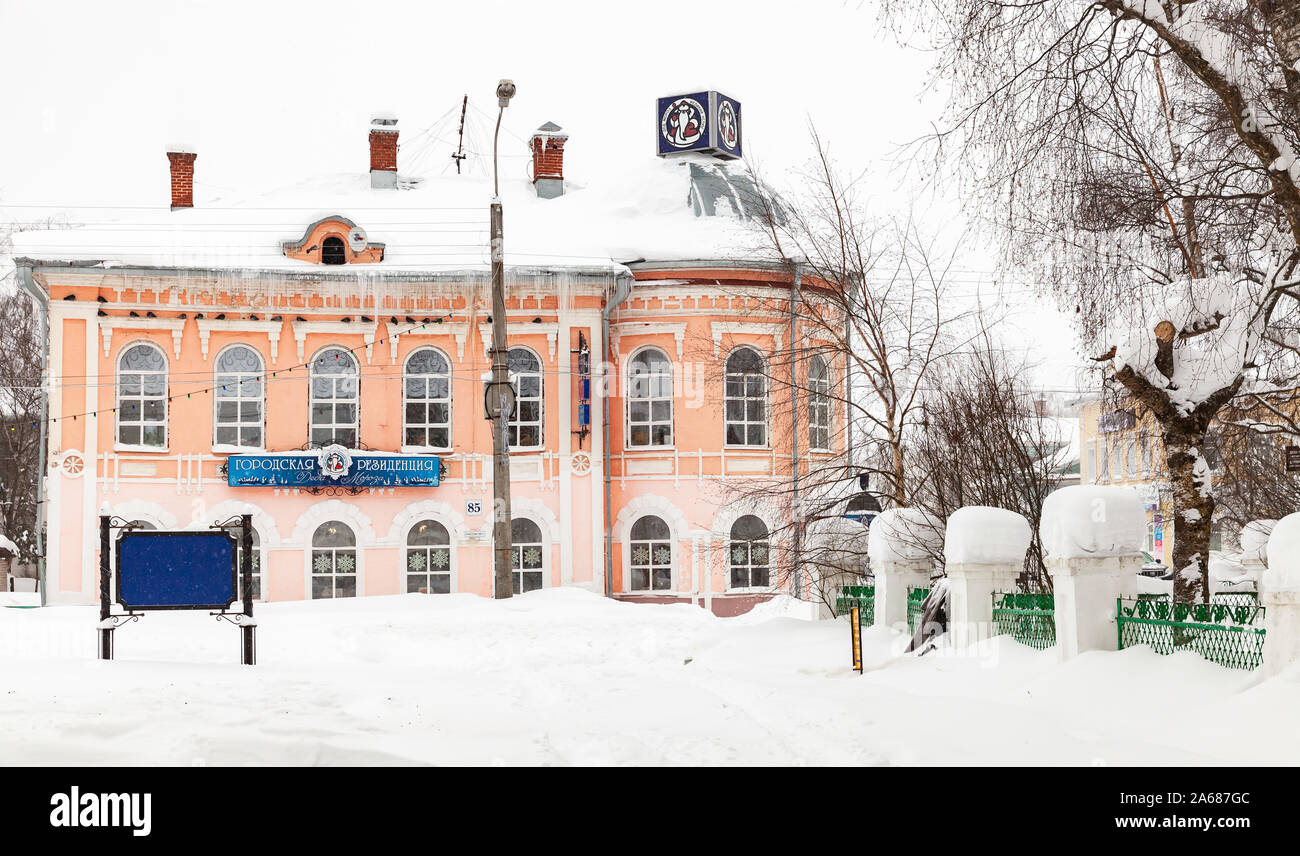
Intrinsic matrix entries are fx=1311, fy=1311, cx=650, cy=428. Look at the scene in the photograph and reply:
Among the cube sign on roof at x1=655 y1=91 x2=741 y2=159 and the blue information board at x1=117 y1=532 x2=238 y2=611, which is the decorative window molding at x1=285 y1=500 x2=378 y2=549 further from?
the blue information board at x1=117 y1=532 x2=238 y2=611

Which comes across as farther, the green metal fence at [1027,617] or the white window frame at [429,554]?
the white window frame at [429,554]

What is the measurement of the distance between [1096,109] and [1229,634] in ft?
13.5

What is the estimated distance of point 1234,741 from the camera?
7930 mm

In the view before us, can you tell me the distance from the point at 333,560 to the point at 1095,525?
63.0 ft

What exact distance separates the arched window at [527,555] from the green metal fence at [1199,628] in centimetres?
1783

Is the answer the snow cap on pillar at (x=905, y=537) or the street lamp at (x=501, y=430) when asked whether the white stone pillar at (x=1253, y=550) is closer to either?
the snow cap on pillar at (x=905, y=537)

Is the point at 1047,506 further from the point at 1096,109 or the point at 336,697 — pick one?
the point at 336,697

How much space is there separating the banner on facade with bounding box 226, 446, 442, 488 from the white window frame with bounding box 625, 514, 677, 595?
14.4ft

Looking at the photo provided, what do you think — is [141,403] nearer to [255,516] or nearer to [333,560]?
[255,516]

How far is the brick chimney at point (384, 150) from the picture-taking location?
32.4 metres

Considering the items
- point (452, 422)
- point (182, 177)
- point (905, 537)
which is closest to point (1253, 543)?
point (905, 537)

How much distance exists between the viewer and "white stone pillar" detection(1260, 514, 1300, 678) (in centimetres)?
828

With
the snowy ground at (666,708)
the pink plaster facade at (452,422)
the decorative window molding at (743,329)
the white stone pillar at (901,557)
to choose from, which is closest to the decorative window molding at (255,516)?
the pink plaster facade at (452,422)
